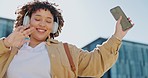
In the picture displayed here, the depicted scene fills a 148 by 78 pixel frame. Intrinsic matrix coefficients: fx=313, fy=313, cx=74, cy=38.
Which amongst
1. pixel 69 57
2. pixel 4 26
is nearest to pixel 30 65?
pixel 69 57

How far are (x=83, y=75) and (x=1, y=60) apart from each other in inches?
28.3

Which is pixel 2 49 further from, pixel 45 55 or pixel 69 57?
pixel 69 57

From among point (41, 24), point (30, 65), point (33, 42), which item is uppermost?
point (41, 24)

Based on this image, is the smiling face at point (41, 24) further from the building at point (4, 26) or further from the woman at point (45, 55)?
the building at point (4, 26)

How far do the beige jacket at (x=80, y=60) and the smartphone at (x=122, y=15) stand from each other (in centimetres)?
14

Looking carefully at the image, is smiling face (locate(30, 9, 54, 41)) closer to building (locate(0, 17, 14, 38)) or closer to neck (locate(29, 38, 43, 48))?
neck (locate(29, 38, 43, 48))

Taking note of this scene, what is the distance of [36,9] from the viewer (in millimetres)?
2979

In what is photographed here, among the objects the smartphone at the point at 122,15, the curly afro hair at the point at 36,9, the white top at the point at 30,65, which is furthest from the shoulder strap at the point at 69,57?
the smartphone at the point at 122,15

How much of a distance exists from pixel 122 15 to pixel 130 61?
3789cm

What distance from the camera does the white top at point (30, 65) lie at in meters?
2.55

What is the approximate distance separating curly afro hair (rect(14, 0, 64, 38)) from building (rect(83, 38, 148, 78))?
3489cm

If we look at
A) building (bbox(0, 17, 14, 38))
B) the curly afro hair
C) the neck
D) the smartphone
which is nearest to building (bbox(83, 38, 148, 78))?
building (bbox(0, 17, 14, 38))

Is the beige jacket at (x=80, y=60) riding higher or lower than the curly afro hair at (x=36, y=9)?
lower

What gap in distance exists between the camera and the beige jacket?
2.57 metres
